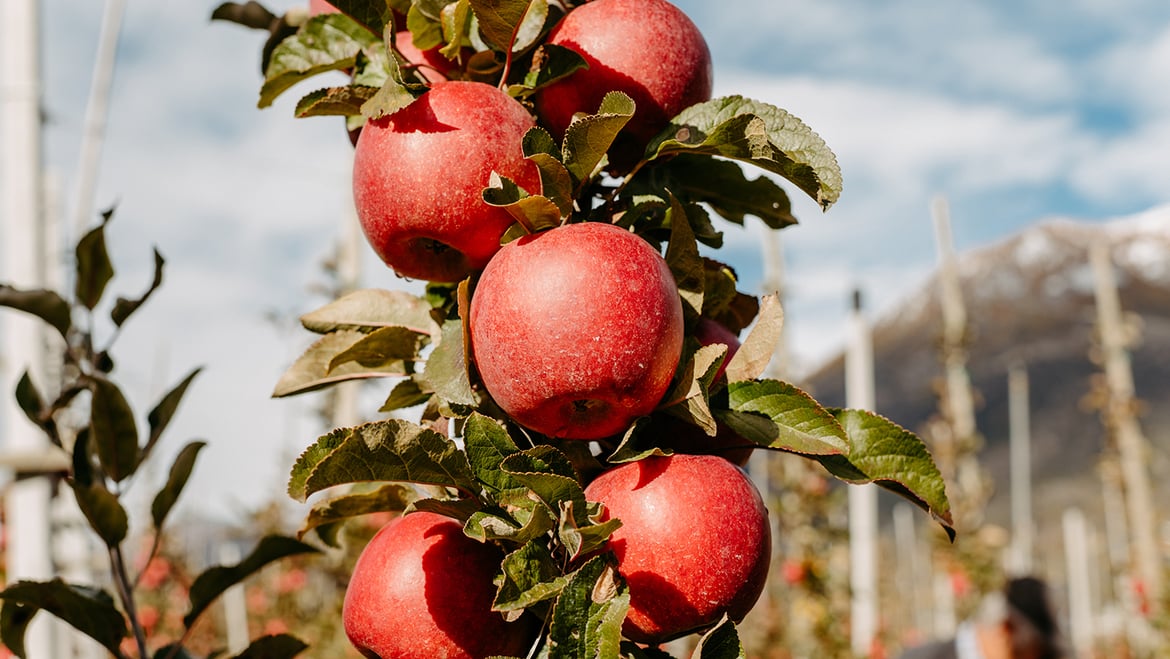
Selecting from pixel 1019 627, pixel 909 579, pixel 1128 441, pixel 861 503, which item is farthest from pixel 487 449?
pixel 909 579

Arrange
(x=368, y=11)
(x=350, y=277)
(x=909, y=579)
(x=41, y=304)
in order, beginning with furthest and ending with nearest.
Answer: (x=909, y=579), (x=350, y=277), (x=41, y=304), (x=368, y=11)

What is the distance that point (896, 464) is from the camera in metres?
0.93

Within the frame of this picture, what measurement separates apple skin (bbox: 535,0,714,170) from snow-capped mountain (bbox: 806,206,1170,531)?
22.2 m

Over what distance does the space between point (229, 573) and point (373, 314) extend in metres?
0.51

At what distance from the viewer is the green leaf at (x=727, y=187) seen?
1.07 metres

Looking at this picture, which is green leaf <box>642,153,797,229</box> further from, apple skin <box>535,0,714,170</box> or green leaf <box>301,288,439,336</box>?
green leaf <box>301,288,439,336</box>

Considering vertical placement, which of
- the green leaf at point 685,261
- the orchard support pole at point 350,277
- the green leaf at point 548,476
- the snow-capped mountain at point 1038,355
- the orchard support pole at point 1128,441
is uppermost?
the green leaf at point 685,261

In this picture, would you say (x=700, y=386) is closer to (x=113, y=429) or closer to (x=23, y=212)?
(x=113, y=429)

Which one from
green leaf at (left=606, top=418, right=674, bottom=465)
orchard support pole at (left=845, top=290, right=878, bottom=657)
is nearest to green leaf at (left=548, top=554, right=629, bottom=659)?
green leaf at (left=606, top=418, right=674, bottom=465)

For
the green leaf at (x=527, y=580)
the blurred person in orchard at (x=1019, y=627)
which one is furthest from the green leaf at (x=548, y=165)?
the blurred person in orchard at (x=1019, y=627)

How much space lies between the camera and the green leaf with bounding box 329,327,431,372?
102cm

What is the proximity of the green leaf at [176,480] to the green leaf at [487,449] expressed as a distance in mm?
662

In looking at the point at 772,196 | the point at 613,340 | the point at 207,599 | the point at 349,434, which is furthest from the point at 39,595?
the point at 772,196

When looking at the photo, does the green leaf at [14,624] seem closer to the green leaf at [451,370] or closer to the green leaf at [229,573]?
the green leaf at [229,573]
